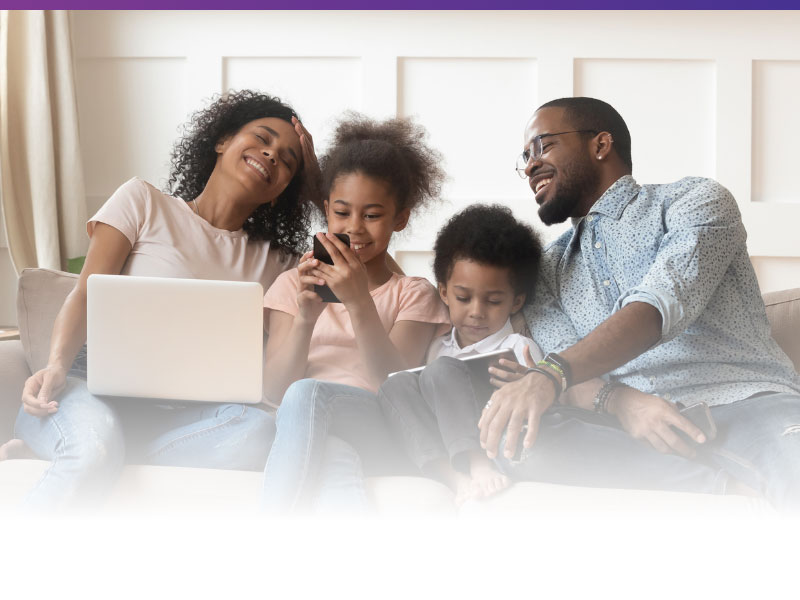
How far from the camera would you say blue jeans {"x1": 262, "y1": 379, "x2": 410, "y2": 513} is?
111 centimetres

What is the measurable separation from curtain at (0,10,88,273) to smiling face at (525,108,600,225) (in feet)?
6.28

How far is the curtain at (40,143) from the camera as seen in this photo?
2684mm

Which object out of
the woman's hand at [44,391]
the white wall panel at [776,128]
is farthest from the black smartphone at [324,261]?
the white wall panel at [776,128]

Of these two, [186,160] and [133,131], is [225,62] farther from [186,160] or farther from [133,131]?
[186,160]

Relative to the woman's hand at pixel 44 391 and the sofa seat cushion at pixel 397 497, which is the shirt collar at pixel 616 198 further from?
the woman's hand at pixel 44 391

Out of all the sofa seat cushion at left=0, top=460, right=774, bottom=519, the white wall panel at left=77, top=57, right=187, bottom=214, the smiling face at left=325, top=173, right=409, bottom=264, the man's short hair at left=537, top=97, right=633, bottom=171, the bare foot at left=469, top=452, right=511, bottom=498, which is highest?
the white wall panel at left=77, top=57, right=187, bottom=214

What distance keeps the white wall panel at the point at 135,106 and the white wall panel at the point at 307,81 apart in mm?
230

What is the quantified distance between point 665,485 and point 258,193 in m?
1.01

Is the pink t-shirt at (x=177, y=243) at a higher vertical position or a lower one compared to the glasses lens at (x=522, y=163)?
→ lower

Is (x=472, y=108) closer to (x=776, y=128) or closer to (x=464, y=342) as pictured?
(x=776, y=128)

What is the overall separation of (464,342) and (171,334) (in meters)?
0.56

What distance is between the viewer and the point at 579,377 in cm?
116

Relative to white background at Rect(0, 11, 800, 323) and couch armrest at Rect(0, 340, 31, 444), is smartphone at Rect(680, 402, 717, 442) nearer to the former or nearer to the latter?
couch armrest at Rect(0, 340, 31, 444)

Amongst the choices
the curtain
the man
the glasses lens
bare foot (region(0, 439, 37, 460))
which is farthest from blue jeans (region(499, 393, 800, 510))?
the curtain
